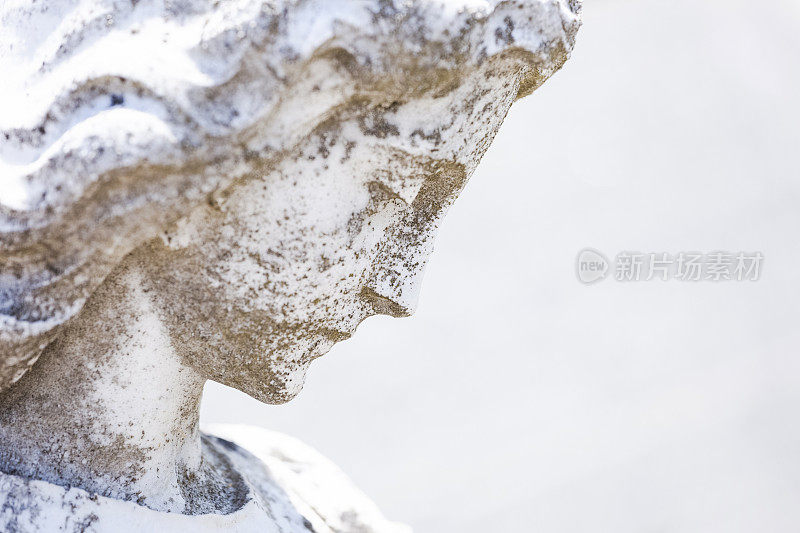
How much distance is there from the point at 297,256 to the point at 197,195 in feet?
0.41

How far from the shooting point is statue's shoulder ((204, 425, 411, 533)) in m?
1.29

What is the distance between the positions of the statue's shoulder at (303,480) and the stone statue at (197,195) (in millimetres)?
232

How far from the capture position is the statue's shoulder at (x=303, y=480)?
1.29 metres

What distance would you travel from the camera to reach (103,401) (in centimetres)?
96

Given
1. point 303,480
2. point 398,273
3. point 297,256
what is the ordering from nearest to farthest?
1. point 297,256
2. point 398,273
3. point 303,480

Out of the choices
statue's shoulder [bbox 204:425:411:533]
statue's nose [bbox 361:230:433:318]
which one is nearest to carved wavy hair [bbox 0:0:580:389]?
statue's nose [bbox 361:230:433:318]

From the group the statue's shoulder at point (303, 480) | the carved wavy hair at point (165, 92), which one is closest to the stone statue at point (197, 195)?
the carved wavy hair at point (165, 92)

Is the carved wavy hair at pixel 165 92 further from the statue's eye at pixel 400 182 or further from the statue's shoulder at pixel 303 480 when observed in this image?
the statue's shoulder at pixel 303 480

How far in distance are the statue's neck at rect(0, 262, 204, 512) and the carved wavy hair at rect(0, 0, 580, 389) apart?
73mm

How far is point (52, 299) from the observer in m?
0.85

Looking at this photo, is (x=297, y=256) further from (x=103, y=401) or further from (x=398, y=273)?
(x=103, y=401)

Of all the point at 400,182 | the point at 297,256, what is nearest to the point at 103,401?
the point at 297,256

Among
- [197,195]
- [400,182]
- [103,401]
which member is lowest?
[103,401]

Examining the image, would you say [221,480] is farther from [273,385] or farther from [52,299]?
[52,299]
